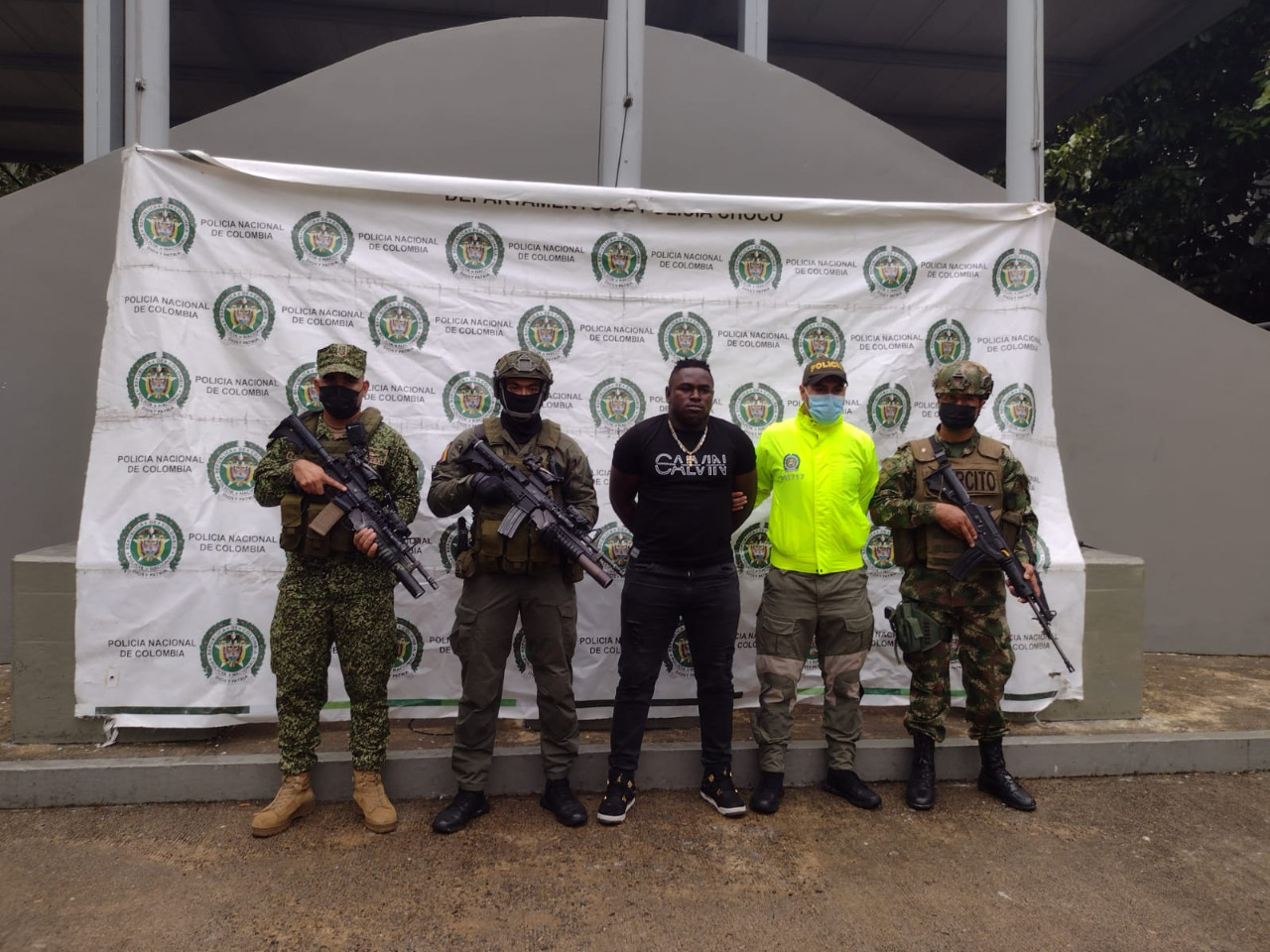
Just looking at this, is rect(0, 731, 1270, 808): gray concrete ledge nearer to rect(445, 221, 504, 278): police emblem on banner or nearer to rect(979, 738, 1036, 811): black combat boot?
rect(979, 738, 1036, 811): black combat boot

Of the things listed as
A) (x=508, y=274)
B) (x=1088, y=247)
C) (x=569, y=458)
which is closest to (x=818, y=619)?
(x=569, y=458)

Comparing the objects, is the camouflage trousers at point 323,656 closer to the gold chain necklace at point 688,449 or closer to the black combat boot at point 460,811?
the black combat boot at point 460,811

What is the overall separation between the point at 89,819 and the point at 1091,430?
7367 millimetres

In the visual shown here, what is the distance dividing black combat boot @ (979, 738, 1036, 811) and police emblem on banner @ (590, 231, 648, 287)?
3127mm

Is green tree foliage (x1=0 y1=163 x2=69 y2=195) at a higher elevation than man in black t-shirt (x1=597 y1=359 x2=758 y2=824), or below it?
higher

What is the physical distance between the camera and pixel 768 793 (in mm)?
3805

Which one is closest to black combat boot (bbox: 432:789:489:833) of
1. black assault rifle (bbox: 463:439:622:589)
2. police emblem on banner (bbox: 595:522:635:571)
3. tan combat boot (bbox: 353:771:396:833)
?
tan combat boot (bbox: 353:771:396:833)

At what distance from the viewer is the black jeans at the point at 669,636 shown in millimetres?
3596

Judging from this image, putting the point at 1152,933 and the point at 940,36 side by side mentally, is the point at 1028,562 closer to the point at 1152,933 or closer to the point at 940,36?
the point at 1152,933

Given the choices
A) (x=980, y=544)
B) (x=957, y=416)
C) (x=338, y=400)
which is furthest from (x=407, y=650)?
(x=957, y=416)

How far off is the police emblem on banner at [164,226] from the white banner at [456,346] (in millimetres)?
10

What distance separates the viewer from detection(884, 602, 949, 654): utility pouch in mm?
3828

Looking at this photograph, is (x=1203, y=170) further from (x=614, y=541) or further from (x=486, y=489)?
(x=486, y=489)

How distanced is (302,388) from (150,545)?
3.62ft
